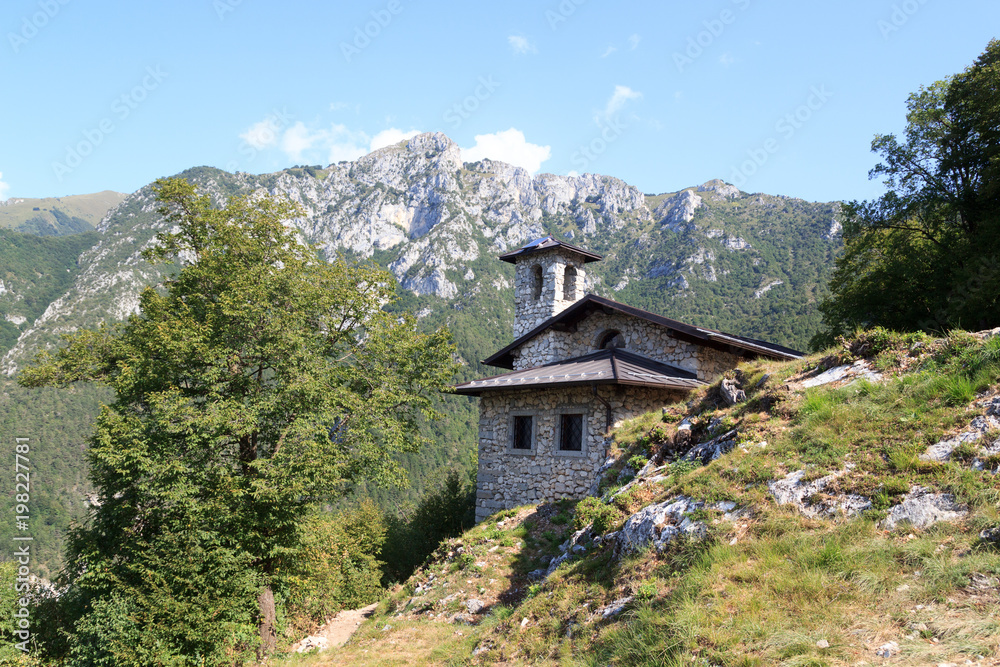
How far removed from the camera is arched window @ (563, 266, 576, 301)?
20.2 meters

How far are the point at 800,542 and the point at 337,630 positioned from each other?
10686 millimetres

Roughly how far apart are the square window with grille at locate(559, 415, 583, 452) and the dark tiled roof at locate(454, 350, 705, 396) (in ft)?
3.61

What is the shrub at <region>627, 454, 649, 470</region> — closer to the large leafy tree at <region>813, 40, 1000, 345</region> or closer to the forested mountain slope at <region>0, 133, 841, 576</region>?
the large leafy tree at <region>813, 40, 1000, 345</region>

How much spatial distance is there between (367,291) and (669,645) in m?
12.5

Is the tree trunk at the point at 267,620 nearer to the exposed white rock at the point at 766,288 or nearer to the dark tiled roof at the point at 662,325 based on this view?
the dark tiled roof at the point at 662,325

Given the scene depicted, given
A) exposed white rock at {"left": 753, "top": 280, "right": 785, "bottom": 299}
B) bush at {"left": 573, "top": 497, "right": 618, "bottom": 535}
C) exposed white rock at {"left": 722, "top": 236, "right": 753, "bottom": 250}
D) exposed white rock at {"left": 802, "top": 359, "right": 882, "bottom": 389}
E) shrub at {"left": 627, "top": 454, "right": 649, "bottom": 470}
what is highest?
exposed white rock at {"left": 722, "top": 236, "right": 753, "bottom": 250}

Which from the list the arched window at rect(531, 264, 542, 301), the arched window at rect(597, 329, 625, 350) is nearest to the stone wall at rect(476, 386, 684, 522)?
the arched window at rect(597, 329, 625, 350)

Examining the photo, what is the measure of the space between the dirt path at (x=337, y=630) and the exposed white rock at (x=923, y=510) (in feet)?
30.5

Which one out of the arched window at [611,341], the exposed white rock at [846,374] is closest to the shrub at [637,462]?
the exposed white rock at [846,374]

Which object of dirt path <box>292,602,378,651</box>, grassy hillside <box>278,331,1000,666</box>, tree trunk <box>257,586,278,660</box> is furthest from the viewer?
tree trunk <box>257,586,278,660</box>

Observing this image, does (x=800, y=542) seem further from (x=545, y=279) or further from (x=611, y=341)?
(x=545, y=279)

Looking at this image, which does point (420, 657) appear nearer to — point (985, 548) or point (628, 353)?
point (985, 548)

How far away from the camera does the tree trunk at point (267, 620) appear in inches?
458

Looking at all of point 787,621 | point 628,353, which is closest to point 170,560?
point 787,621
